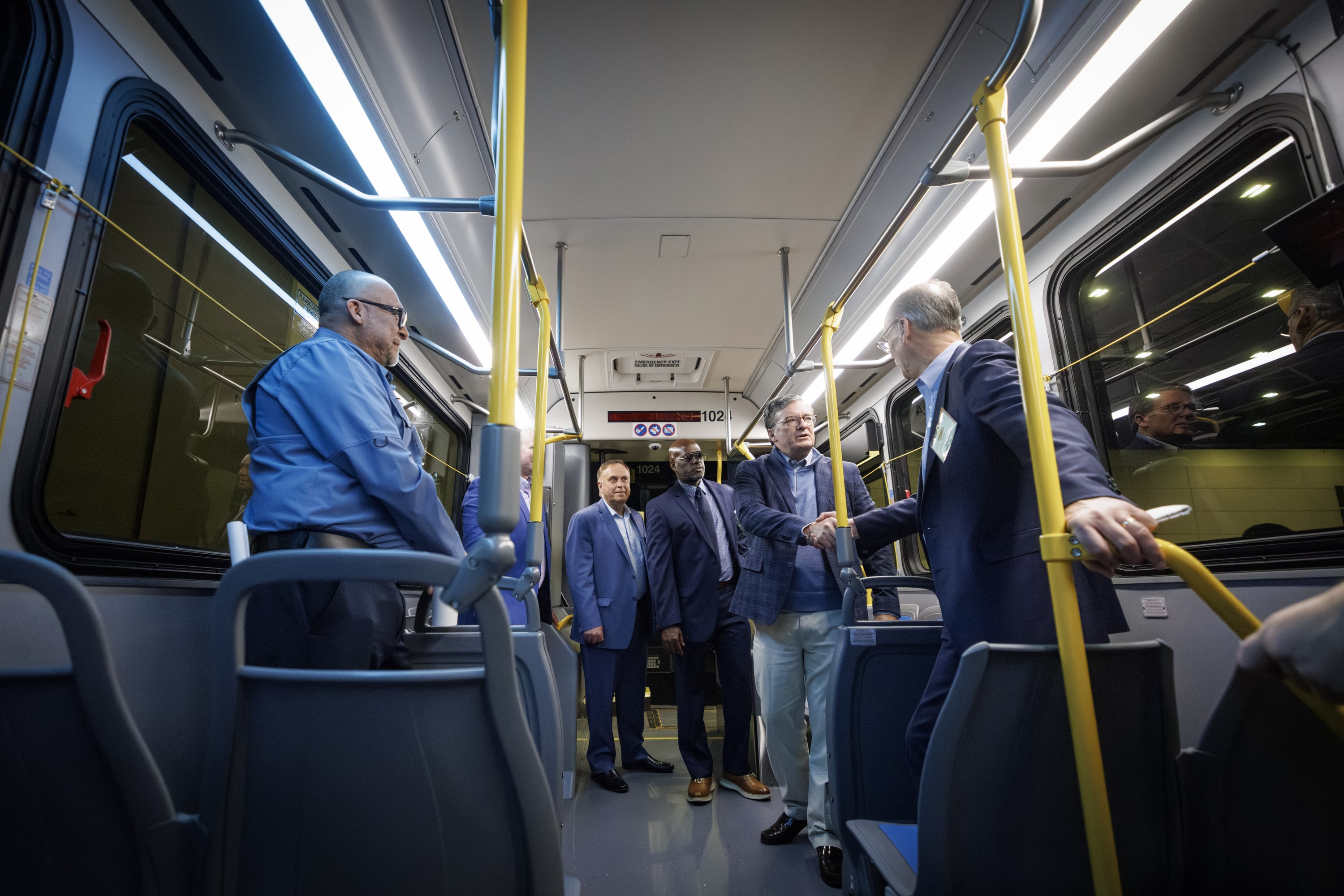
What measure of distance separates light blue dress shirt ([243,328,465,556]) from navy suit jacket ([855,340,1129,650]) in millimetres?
1239

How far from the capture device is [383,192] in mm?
3014

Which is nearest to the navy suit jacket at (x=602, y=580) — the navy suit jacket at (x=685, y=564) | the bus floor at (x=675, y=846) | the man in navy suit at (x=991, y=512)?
the navy suit jacket at (x=685, y=564)

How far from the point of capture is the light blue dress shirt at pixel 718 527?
3.90m

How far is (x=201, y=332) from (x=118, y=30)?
3.38 ft

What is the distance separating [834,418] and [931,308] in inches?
26.7

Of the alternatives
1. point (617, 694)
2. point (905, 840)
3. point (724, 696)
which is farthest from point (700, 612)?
point (905, 840)

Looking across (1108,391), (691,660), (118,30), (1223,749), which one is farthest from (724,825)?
(118,30)

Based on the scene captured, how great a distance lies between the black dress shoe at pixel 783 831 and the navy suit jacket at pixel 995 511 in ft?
5.28

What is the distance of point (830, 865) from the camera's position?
234cm

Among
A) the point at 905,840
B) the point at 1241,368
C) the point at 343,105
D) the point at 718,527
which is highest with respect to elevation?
the point at 343,105

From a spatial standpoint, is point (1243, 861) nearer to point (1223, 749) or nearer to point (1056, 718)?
point (1223, 749)

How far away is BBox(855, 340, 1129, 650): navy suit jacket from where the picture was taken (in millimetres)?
1355

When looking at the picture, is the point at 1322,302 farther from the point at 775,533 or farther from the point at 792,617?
Answer: the point at 792,617

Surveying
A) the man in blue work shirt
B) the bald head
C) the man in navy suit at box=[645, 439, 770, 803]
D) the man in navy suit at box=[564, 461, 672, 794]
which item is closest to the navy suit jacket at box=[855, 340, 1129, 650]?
the man in blue work shirt
